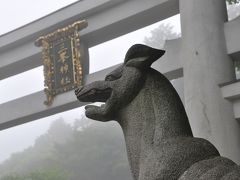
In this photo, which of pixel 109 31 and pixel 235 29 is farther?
pixel 109 31

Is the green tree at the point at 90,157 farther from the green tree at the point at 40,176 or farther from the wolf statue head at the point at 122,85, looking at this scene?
the wolf statue head at the point at 122,85

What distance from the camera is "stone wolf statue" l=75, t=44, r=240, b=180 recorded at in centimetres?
160

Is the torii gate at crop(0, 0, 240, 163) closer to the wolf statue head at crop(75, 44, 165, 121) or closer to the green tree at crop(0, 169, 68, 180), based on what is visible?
the wolf statue head at crop(75, 44, 165, 121)

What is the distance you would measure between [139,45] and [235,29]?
2891mm

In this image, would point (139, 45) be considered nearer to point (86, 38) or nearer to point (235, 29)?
point (235, 29)

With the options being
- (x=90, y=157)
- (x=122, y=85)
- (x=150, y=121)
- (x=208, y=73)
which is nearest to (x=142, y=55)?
(x=122, y=85)

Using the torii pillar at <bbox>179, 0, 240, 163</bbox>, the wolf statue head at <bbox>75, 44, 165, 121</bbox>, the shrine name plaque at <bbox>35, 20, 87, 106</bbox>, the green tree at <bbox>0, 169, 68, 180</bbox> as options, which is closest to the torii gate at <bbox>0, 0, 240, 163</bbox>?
the torii pillar at <bbox>179, 0, 240, 163</bbox>

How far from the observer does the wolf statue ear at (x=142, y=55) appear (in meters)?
1.83

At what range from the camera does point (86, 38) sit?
19.0ft

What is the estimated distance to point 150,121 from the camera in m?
1.77

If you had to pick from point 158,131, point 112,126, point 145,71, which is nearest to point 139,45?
point 145,71

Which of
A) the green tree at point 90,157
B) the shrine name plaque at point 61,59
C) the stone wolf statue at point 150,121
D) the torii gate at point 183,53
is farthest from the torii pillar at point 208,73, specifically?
the green tree at point 90,157

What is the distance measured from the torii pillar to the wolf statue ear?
238 cm

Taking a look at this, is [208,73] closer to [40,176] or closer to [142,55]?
[142,55]
